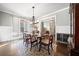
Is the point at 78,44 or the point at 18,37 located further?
the point at 18,37

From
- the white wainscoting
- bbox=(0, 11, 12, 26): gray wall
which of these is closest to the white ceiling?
bbox=(0, 11, 12, 26): gray wall

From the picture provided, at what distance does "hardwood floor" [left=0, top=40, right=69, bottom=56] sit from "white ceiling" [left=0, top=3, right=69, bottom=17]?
1.94 ft

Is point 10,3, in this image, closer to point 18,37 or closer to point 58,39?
point 18,37

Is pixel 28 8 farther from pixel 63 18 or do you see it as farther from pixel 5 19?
pixel 63 18

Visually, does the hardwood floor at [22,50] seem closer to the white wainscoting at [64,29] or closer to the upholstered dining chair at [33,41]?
the upholstered dining chair at [33,41]

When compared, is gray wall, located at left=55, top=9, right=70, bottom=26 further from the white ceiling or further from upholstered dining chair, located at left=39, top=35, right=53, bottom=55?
upholstered dining chair, located at left=39, top=35, right=53, bottom=55

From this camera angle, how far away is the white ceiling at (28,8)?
2279 millimetres

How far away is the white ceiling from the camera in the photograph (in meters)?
2.28

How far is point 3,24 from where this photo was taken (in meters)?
2.28

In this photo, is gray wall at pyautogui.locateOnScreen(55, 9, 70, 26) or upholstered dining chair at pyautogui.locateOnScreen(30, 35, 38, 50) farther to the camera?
upholstered dining chair at pyautogui.locateOnScreen(30, 35, 38, 50)

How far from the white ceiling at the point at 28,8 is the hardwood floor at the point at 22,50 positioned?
0.59 metres

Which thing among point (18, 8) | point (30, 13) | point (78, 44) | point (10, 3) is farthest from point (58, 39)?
point (10, 3)

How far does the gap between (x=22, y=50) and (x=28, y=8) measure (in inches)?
33.5

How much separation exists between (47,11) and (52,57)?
0.92m
